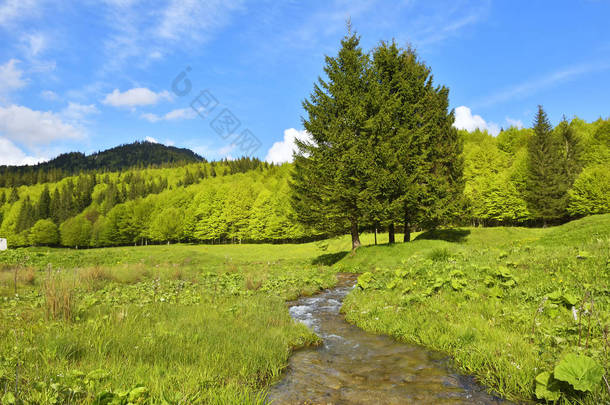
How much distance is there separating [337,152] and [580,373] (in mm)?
17798

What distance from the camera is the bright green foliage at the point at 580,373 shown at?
3439 mm

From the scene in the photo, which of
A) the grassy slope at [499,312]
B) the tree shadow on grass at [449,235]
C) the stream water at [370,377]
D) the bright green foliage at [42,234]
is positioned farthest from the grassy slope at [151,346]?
the bright green foliage at [42,234]

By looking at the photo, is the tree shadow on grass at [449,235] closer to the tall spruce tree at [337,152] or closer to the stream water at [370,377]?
the tall spruce tree at [337,152]

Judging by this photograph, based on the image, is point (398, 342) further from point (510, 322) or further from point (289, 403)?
point (289, 403)

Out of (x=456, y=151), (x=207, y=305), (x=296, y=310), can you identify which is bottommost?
(x=296, y=310)

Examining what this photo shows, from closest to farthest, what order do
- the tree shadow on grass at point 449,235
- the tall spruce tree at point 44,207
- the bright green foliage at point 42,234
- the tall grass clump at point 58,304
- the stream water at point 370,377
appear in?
the stream water at point 370,377 < the tall grass clump at point 58,304 < the tree shadow on grass at point 449,235 < the bright green foliage at point 42,234 < the tall spruce tree at point 44,207

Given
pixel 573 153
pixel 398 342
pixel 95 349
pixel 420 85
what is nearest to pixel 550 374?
pixel 398 342

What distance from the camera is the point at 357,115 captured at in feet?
66.4

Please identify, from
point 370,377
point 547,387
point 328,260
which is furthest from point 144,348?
point 328,260

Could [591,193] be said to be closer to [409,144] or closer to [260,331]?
[409,144]

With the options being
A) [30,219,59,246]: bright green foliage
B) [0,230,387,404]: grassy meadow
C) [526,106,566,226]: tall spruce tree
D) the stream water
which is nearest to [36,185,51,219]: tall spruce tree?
[30,219,59,246]: bright green foliage

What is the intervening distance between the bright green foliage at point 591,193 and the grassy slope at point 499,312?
134 feet

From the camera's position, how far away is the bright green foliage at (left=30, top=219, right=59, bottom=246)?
100312 mm

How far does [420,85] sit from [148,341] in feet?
86.4
